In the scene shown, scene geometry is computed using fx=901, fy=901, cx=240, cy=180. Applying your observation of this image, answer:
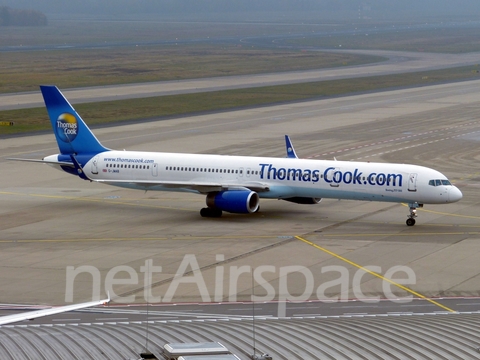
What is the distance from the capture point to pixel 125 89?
14188 centimetres

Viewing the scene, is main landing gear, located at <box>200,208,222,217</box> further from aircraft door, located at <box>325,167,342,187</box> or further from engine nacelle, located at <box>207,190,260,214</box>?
aircraft door, located at <box>325,167,342,187</box>

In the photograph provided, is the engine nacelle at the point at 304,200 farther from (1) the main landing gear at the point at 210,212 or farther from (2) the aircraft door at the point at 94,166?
(2) the aircraft door at the point at 94,166

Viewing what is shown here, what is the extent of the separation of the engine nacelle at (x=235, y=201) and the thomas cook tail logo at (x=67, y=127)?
492 inches

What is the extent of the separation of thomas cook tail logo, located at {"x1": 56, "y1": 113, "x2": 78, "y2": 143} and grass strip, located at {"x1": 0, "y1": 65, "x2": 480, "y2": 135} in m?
35.6

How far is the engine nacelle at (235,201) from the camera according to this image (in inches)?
2131

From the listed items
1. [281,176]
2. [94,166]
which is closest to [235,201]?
[281,176]

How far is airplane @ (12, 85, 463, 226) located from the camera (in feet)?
174

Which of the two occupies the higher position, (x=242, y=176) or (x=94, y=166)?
(x=94, y=166)

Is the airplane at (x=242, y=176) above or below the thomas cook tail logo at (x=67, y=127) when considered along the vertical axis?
below

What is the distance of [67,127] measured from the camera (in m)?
62.4

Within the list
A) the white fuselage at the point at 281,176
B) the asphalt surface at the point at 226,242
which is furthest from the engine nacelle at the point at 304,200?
the white fuselage at the point at 281,176

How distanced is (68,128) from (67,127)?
4.3 inches

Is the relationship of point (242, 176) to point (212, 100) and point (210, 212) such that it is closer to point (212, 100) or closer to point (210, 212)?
point (210, 212)

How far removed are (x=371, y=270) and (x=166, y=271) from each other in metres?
9.75
